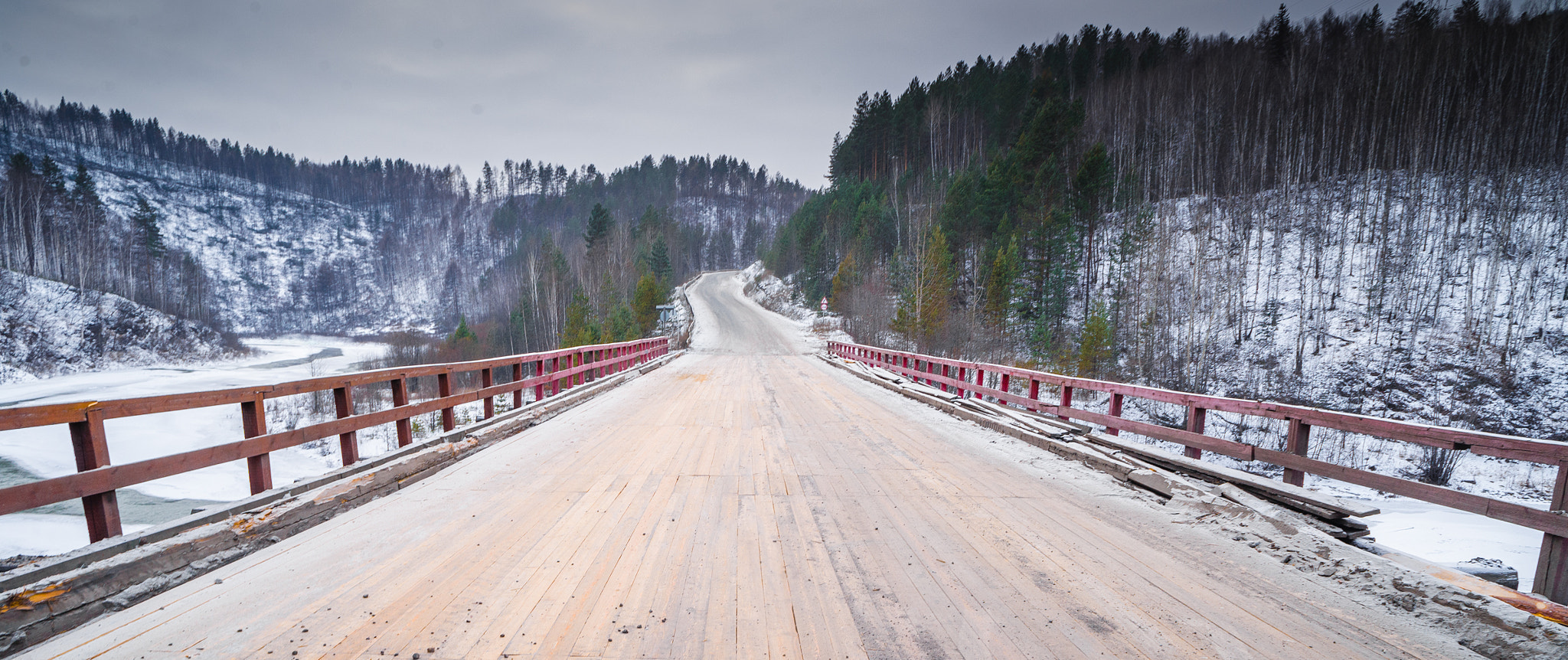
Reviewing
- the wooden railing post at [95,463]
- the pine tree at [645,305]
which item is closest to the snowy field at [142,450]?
the wooden railing post at [95,463]

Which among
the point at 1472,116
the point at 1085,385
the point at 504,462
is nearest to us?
the point at 504,462

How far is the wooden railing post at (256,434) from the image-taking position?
12.1 ft

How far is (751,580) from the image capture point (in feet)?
9.61

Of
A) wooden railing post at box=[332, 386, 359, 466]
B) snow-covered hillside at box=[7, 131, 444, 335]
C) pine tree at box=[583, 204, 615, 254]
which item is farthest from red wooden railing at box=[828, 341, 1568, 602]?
snow-covered hillside at box=[7, 131, 444, 335]

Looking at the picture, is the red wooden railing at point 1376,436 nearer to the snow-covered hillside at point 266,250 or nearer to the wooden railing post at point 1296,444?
the wooden railing post at point 1296,444

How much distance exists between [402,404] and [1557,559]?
8.04 metres

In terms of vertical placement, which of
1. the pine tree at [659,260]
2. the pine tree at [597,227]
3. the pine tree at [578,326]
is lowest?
the pine tree at [578,326]

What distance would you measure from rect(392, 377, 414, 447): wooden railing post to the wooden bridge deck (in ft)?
2.62

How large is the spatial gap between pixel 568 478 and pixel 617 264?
47.3 metres

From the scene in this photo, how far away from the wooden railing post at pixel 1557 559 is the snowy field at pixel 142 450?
30.8 ft

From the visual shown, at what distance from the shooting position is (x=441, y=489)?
4379 mm

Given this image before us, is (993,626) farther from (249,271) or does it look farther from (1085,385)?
(249,271)

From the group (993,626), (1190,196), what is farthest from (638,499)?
(1190,196)

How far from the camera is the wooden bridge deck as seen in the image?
7.68ft
